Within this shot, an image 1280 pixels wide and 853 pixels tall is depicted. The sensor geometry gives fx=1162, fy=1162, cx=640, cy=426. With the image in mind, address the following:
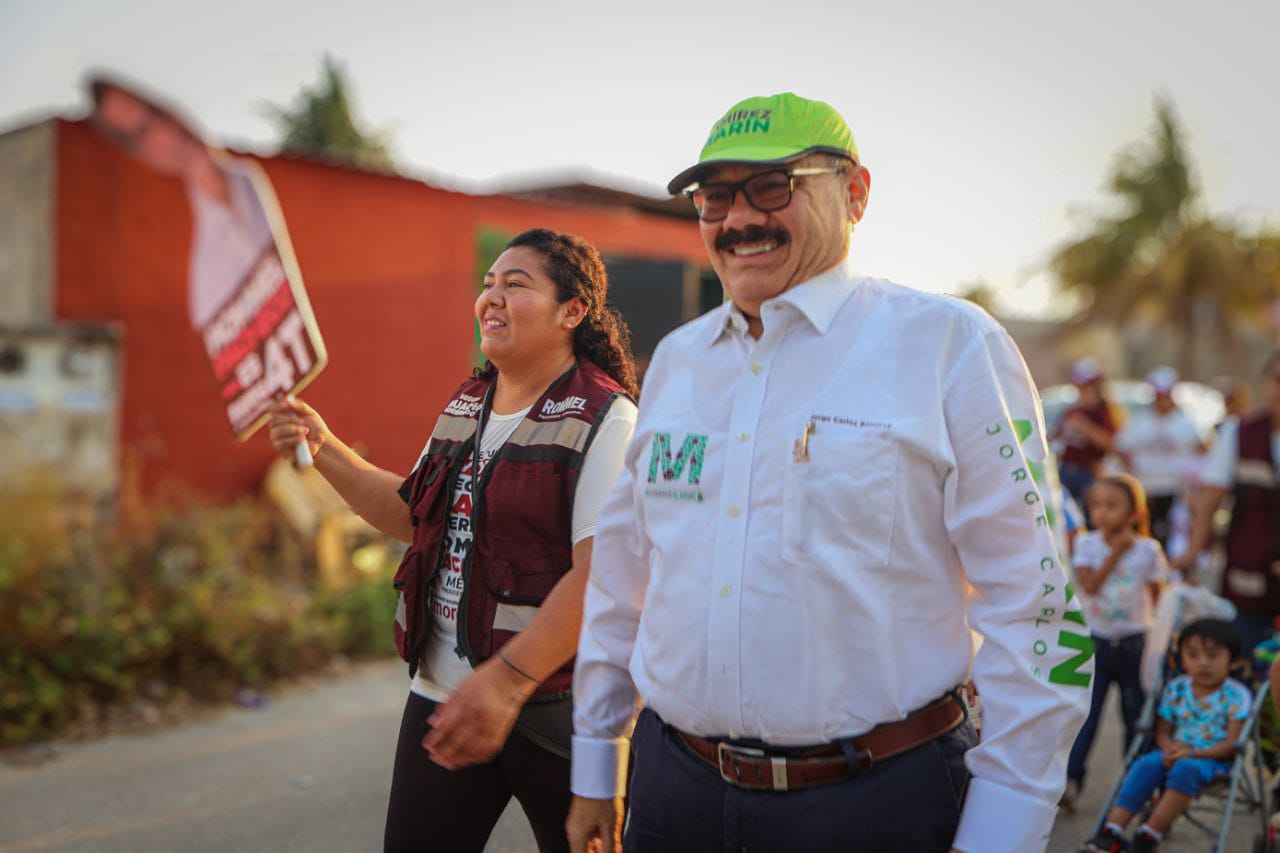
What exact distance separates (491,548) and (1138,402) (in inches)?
496

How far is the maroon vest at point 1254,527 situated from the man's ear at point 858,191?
3.85 m

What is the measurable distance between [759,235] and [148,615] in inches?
219

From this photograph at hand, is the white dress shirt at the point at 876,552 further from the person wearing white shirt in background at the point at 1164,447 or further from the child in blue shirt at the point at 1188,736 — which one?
the person wearing white shirt in background at the point at 1164,447

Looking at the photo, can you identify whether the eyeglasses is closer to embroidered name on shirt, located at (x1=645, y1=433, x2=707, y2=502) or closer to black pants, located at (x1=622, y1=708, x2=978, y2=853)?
embroidered name on shirt, located at (x1=645, y1=433, x2=707, y2=502)

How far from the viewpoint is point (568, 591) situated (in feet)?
8.16

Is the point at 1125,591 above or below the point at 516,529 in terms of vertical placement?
below

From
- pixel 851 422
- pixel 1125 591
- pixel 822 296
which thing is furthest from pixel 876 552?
pixel 1125 591

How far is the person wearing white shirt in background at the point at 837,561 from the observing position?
1888 millimetres

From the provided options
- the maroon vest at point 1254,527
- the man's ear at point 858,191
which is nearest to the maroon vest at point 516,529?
the man's ear at point 858,191

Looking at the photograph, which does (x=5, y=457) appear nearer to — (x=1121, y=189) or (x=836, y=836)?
(x=836, y=836)

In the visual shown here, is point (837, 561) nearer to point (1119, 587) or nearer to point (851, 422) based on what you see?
point (851, 422)

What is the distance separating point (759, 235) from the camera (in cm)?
210

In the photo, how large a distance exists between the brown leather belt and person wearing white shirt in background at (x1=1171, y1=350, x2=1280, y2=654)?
3.80 metres

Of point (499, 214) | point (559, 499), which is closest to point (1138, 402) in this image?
point (499, 214)
